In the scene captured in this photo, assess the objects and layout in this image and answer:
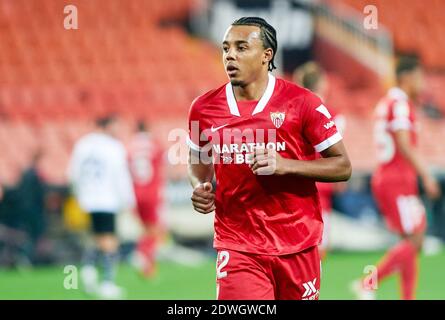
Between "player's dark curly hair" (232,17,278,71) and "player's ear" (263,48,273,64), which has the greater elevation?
"player's dark curly hair" (232,17,278,71)

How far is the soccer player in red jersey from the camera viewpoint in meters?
4.50

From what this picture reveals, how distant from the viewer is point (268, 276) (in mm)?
4570

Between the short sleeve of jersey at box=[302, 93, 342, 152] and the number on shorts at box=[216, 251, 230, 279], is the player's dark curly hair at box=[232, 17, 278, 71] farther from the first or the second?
the number on shorts at box=[216, 251, 230, 279]

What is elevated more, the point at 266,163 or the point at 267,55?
the point at 267,55

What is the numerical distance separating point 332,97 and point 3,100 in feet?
16.8

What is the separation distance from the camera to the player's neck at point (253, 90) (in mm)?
4613

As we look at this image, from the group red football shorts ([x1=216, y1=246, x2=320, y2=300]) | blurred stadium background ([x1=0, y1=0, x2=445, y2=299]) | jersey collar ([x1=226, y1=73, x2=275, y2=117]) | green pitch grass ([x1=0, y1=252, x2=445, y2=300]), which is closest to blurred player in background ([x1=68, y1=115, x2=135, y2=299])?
green pitch grass ([x1=0, y1=252, x2=445, y2=300])

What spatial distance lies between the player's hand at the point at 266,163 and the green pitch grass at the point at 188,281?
14.7 feet

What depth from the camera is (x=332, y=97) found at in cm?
1464

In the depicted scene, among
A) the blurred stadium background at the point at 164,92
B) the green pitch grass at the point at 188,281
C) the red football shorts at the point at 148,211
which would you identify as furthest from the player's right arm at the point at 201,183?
the red football shorts at the point at 148,211

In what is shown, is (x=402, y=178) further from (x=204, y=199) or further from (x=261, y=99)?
(x=204, y=199)

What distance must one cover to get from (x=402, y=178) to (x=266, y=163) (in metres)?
3.96

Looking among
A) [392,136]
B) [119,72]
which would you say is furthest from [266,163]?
[119,72]

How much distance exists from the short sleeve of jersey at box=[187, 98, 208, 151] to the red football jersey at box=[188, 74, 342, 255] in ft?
0.28
